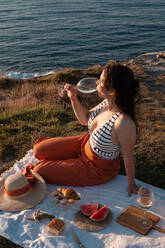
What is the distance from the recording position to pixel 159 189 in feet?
13.1

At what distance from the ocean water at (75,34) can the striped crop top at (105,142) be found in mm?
16494

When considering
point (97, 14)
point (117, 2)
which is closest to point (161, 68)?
point (97, 14)

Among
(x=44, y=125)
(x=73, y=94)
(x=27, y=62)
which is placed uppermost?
(x=73, y=94)

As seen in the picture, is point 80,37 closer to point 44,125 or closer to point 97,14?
point 97,14

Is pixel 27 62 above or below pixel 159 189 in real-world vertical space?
below

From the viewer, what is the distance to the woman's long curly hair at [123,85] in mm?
3328

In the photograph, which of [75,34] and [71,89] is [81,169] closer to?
[71,89]

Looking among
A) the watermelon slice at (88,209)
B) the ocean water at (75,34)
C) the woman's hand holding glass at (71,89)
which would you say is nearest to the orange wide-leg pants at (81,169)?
the watermelon slice at (88,209)

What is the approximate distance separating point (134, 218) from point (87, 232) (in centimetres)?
59

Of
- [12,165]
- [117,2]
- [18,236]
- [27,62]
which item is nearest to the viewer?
[18,236]

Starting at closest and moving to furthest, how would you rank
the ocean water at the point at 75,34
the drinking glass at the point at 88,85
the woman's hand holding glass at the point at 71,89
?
1. the drinking glass at the point at 88,85
2. the woman's hand holding glass at the point at 71,89
3. the ocean water at the point at 75,34

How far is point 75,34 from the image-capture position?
29.7 m

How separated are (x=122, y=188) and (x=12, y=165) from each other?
6.51ft

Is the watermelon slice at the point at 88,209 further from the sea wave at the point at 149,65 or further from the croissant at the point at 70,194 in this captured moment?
the sea wave at the point at 149,65
